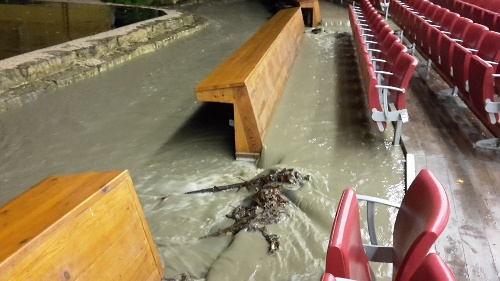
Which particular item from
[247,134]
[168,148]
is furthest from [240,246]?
[168,148]

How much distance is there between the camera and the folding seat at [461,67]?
2.53 metres

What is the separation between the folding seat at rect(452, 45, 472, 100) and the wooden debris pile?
127cm

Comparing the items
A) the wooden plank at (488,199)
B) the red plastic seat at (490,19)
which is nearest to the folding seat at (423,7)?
the red plastic seat at (490,19)

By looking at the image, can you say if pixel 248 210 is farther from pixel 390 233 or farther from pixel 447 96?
pixel 447 96

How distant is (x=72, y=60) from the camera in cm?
482

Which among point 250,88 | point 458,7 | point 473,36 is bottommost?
point 250,88

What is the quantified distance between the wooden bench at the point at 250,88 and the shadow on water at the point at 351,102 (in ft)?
1.66

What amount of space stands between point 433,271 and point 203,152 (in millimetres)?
2112

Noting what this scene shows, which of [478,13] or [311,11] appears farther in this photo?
[311,11]

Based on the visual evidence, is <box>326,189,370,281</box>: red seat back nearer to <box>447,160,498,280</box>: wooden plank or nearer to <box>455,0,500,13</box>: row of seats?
<box>447,160,498,280</box>: wooden plank

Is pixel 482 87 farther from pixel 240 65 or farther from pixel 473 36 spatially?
pixel 240 65

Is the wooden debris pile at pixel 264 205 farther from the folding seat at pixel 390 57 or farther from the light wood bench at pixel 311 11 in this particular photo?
the light wood bench at pixel 311 11

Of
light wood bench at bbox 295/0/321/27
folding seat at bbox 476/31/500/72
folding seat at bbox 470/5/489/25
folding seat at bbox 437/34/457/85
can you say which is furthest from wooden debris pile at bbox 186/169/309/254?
light wood bench at bbox 295/0/321/27

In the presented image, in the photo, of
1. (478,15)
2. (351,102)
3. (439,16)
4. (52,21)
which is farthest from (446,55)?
(52,21)
